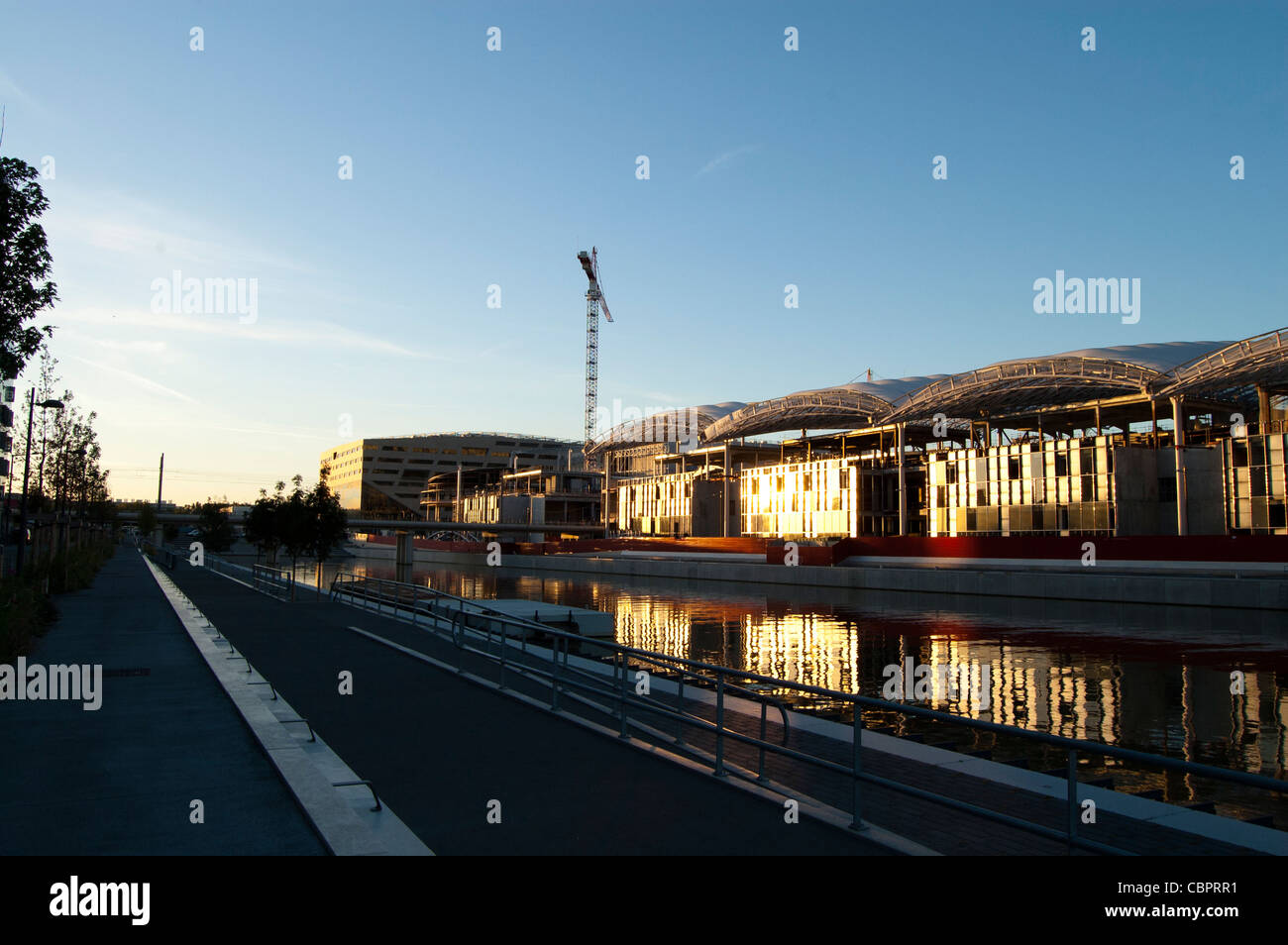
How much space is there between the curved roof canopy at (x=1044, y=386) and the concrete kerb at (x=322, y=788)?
143 ft

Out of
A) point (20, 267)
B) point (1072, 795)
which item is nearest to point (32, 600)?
point (20, 267)

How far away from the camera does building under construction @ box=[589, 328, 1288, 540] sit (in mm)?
43438

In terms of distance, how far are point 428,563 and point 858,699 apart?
103 m

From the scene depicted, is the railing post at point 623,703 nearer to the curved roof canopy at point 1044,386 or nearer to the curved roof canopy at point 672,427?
the curved roof canopy at point 1044,386

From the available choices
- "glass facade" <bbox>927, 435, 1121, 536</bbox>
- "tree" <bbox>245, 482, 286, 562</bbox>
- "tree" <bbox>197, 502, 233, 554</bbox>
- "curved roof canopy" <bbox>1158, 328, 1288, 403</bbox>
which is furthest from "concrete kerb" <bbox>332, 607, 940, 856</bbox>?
"tree" <bbox>197, 502, 233, 554</bbox>

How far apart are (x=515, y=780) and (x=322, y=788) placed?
4.79 feet

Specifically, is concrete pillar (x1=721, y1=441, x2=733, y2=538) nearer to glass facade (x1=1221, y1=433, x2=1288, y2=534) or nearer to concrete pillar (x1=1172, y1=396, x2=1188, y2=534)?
concrete pillar (x1=1172, y1=396, x2=1188, y2=534)

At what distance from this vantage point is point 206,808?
21.3 feet

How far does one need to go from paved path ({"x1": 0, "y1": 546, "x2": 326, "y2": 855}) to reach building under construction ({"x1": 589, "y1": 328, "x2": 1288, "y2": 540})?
4422 cm
